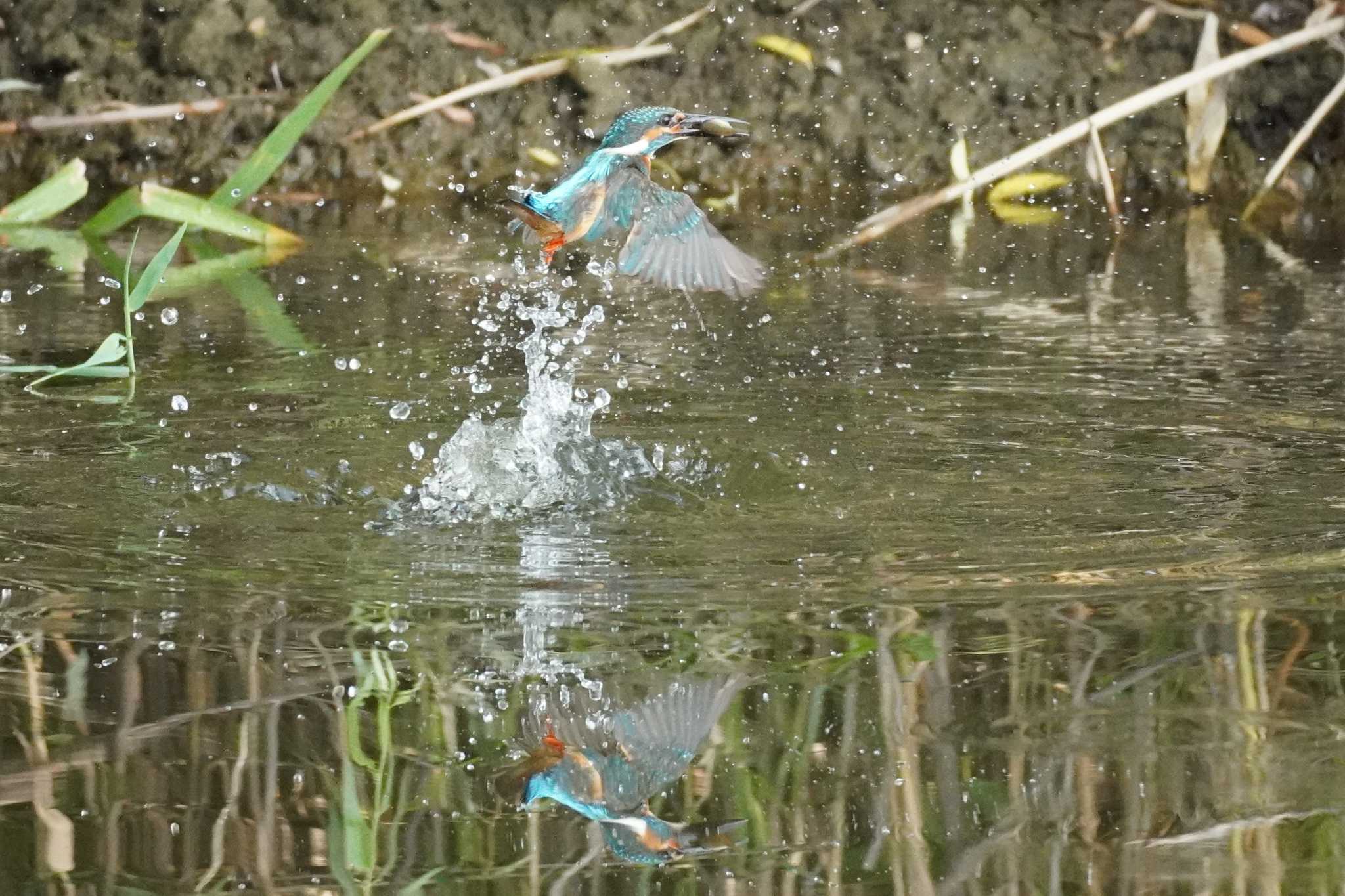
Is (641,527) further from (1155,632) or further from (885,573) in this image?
(1155,632)

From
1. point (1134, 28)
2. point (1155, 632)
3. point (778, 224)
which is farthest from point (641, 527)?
point (1134, 28)

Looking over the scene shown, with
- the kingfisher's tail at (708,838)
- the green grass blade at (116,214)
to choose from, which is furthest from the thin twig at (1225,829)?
the green grass blade at (116,214)

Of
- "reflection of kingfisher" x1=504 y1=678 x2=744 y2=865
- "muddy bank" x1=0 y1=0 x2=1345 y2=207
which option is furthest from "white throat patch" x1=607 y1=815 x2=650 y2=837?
"muddy bank" x1=0 y1=0 x2=1345 y2=207

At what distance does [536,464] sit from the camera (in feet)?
10.4

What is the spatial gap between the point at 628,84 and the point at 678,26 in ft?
0.86

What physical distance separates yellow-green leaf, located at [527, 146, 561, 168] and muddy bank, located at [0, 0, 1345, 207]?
34 mm

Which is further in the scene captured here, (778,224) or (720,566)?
(778,224)

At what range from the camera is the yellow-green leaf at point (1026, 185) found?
618cm

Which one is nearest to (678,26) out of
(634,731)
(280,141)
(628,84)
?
(628,84)

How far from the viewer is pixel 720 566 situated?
2566mm

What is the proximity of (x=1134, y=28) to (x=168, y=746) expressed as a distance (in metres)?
5.01

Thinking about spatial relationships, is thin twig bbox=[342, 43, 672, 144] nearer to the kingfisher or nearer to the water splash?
the water splash

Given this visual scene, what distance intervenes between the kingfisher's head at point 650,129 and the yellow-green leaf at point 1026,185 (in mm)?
3315

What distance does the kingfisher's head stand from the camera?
296 centimetres
